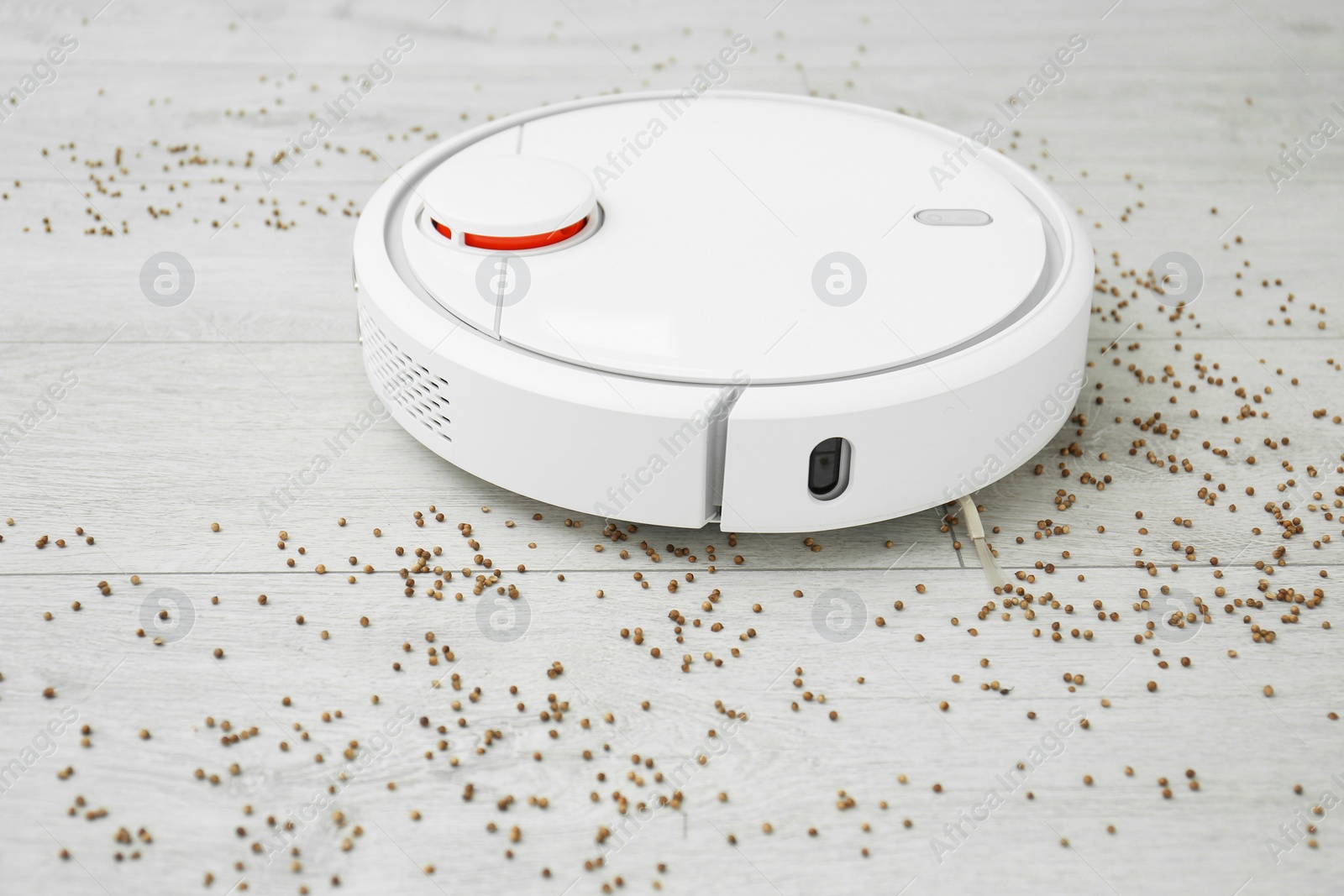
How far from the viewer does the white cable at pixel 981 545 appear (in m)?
1.80

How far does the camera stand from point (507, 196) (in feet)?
6.35

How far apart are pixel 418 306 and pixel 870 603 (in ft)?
2.58

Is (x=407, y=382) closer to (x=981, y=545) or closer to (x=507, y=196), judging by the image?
(x=507, y=196)

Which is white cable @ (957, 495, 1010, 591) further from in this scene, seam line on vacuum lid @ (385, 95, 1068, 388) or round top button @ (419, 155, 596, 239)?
round top button @ (419, 155, 596, 239)

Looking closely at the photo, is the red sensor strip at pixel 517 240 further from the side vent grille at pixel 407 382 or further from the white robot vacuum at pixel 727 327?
the side vent grille at pixel 407 382

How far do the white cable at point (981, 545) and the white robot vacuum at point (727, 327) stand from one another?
6 centimetres

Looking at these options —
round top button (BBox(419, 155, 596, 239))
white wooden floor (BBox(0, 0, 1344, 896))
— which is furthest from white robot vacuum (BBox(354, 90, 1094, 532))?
white wooden floor (BBox(0, 0, 1344, 896))

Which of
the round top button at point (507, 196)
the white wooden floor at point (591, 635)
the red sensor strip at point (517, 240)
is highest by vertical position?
the round top button at point (507, 196)

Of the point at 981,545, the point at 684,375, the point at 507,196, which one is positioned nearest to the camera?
A: the point at 684,375

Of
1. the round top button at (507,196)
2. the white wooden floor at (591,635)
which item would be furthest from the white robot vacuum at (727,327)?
the white wooden floor at (591,635)

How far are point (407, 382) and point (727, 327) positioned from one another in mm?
505

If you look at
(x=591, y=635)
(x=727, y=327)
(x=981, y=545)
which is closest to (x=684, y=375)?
(x=727, y=327)

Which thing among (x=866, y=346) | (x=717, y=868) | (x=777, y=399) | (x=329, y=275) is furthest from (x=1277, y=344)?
(x=329, y=275)

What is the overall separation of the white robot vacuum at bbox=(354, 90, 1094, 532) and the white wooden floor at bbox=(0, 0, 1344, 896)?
0.16m
